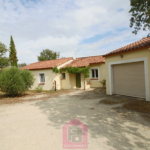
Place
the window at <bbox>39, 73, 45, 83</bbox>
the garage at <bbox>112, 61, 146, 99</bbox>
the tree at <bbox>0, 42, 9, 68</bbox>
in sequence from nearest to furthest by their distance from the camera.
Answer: the garage at <bbox>112, 61, 146, 99</bbox> → the window at <bbox>39, 73, 45, 83</bbox> → the tree at <bbox>0, 42, 9, 68</bbox>

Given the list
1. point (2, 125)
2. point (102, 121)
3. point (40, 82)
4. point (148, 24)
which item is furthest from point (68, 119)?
point (40, 82)

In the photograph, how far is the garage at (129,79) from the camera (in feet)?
25.3

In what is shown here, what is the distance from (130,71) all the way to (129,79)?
1.86 feet

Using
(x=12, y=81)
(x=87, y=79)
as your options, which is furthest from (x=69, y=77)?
(x=12, y=81)

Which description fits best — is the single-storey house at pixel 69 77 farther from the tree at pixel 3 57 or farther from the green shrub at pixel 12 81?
the tree at pixel 3 57

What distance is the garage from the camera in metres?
7.71

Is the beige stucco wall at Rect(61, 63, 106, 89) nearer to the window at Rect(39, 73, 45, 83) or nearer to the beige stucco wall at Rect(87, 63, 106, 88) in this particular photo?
the beige stucco wall at Rect(87, 63, 106, 88)

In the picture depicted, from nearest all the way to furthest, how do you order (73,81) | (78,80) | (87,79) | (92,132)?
(92,132)
(87,79)
(73,81)
(78,80)

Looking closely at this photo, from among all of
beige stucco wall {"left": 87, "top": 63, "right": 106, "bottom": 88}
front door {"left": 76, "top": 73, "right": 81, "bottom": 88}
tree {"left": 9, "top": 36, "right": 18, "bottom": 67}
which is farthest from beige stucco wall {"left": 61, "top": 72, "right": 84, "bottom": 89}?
tree {"left": 9, "top": 36, "right": 18, "bottom": 67}

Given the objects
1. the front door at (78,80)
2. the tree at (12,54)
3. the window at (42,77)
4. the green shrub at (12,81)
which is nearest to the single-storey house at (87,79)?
the front door at (78,80)

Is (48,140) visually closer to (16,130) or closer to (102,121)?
(16,130)

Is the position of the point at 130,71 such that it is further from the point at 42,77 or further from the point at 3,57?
the point at 3,57

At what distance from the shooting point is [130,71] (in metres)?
8.34

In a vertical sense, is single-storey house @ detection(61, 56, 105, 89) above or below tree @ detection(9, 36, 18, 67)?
below
